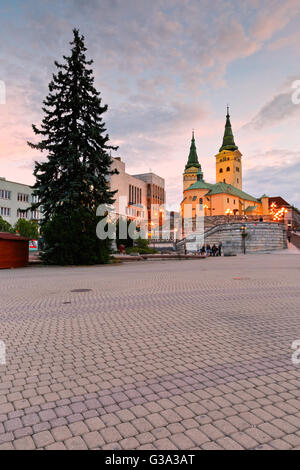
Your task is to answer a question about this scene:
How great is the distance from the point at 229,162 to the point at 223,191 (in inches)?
1059

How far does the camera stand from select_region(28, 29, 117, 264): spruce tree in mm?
22609

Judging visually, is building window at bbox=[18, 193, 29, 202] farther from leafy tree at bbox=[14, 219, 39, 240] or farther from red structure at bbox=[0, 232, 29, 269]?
red structure at bbox=[0, 232, 29, 269]

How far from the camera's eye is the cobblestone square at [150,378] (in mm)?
2568

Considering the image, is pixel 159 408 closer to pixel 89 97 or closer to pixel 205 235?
pixel 89 97

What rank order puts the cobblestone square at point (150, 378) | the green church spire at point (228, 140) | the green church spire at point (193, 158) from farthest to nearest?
the green church spire at point (193, 158)
the green church spire at point (228, 140)
the cobblestone square at point (150, 378)

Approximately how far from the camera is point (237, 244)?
1993 inches

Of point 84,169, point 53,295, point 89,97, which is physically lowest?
point 53,295

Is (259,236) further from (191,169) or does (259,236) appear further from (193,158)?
(193,158)

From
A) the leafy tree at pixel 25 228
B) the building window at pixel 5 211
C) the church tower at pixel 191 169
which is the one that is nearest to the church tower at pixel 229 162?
the church tower at pixel 191 169

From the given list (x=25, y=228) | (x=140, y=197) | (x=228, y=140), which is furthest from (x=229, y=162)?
(x=25, y=228)

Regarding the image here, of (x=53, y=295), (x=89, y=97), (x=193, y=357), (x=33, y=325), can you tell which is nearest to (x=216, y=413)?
(x=193, y=357)

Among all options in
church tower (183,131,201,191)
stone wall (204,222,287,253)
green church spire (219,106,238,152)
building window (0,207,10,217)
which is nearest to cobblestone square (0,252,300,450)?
stone wall (204,222,287,253)

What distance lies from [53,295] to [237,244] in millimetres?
44278

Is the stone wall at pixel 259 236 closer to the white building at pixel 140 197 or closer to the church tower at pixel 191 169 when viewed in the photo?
the white building at pixel 140 197
